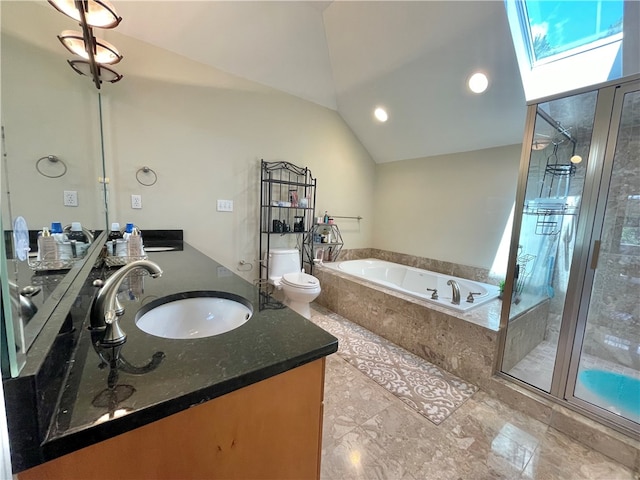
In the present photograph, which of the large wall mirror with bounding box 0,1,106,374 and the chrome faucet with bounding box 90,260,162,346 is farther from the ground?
the large wall mirror with bounding box 0,1,106,374

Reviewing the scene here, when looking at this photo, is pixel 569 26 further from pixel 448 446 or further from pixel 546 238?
pixel 448 446

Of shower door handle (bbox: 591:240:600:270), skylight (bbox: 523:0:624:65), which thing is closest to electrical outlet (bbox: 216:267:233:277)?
shower door handle (bbox: 591:240:600:270)

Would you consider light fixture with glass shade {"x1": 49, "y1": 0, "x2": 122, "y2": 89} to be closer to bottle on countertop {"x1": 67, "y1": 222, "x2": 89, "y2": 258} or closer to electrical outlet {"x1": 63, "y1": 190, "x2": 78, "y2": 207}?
electrical outlet {"x1": 63, "y1": 190, "x2": 78, "y2": 207}

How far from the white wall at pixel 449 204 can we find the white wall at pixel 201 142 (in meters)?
1.05

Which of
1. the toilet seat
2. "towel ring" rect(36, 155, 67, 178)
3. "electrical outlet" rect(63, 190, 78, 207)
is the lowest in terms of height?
the toilet seat

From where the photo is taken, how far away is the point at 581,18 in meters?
1.92

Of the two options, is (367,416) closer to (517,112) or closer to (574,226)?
(574,226)

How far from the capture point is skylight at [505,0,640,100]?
1752 mm

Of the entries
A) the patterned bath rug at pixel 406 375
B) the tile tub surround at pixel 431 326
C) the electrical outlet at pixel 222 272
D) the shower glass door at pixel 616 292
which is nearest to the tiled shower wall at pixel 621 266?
the shower glass door at pixel 616 292

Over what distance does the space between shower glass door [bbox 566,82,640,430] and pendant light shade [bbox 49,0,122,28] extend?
2.71m

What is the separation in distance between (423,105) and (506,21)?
0.95m

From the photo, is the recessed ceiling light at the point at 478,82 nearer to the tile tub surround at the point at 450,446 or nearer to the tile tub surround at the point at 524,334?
the tile tub surround at the point at 524,334

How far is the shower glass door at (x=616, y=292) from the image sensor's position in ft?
5.03

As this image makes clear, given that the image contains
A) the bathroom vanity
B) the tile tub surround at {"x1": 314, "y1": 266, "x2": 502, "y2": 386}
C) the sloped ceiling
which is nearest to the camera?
the bathroom vanity
